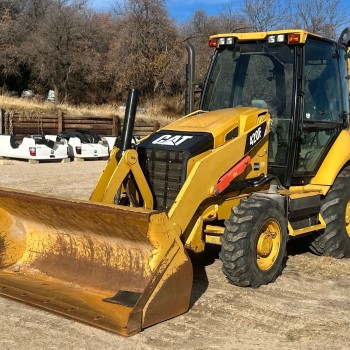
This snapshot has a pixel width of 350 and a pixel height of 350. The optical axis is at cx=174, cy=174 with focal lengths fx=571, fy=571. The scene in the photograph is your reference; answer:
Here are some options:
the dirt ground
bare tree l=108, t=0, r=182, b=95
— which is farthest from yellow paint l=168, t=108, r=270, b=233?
bare tree l=108, t=0, r=182, b=95

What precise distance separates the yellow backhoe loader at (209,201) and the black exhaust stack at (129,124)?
1 centimetres

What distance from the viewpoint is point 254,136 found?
554 cm

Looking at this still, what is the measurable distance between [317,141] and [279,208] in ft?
4.46

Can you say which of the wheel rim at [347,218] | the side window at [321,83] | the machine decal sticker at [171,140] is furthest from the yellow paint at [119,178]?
the wheel rim at [347,218]

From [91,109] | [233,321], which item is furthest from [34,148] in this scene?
[91,109]

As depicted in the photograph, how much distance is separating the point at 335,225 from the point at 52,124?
18470 mm

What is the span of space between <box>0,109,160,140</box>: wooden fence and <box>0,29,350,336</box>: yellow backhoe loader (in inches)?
669

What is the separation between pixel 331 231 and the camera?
20.3ft

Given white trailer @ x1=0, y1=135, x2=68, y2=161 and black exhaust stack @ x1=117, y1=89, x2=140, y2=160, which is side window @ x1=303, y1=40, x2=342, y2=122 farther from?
white trailer @ x1=0, y1=135, x2=68, y2=161

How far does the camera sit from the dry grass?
2550 centimetres

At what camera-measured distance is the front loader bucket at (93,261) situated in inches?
163

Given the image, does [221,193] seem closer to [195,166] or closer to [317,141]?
[195,166]

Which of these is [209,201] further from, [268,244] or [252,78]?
[252,78]

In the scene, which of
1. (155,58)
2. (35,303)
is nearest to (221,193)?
(35,303)
